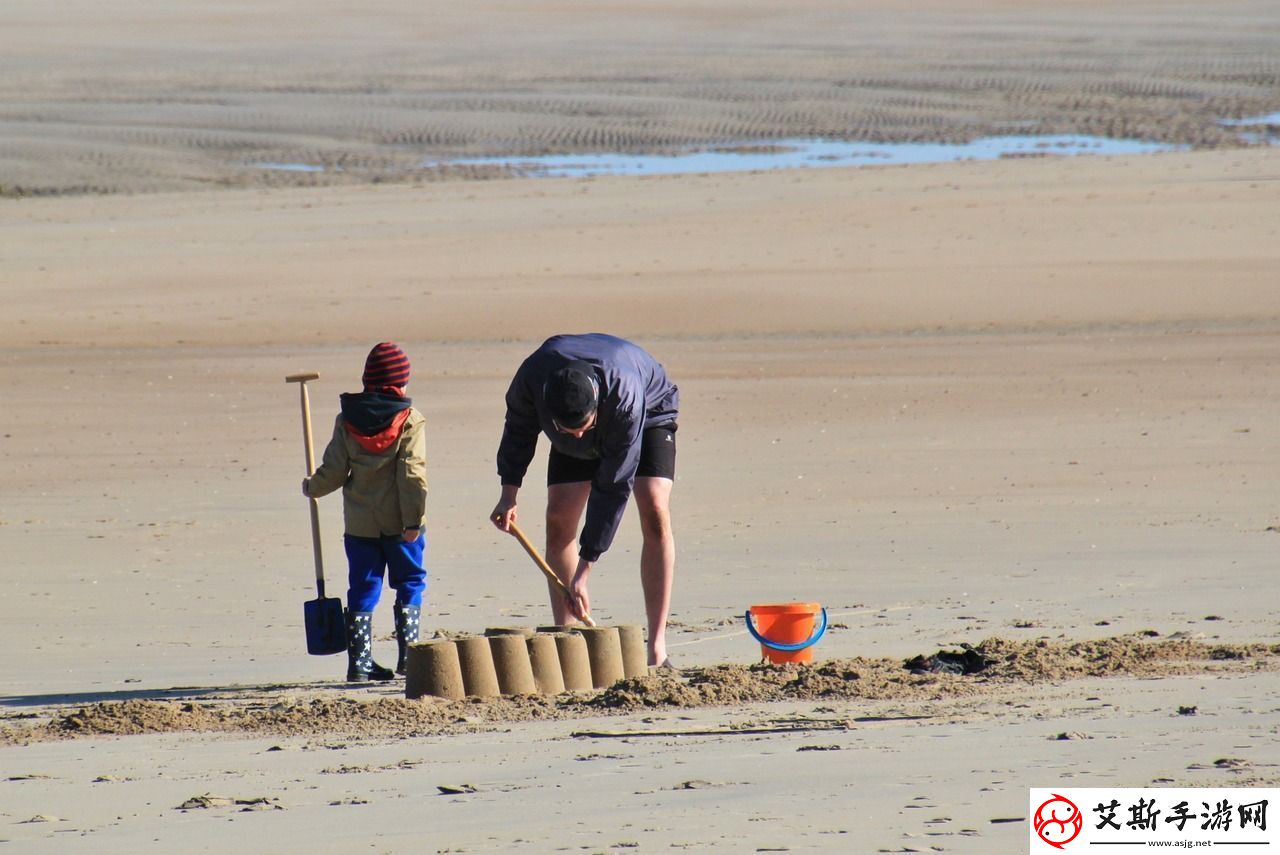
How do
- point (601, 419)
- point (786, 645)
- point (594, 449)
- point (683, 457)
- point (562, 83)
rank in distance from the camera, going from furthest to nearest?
point (562, 83) < point (683, 457) < point (786, 645) < point (594, 449) < point (601, 419)

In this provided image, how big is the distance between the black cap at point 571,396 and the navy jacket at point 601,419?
0.13 m

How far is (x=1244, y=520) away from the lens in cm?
949

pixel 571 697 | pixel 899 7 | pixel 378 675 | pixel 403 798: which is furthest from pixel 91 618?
pixel 899 7

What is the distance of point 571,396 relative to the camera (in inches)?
246

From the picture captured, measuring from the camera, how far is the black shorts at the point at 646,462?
693cm

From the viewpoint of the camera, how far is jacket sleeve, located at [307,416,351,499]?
7027 millimetres

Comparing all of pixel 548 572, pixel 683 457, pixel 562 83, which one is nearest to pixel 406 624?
pixel 548 572

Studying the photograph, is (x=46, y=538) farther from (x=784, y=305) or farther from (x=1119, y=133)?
(x=1119, y=133)

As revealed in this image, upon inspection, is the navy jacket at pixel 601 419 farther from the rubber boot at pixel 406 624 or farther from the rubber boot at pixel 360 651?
the rubber boot at pixel 360 651

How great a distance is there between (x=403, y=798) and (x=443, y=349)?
467 inches

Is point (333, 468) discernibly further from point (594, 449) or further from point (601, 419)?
point (601, 419)

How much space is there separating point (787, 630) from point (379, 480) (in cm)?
158

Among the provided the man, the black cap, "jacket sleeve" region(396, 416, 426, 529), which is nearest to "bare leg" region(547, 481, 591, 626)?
the man

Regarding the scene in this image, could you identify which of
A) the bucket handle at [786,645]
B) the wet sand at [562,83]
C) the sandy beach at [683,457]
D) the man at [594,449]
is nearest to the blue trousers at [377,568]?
the sandy beach at [683,457]
